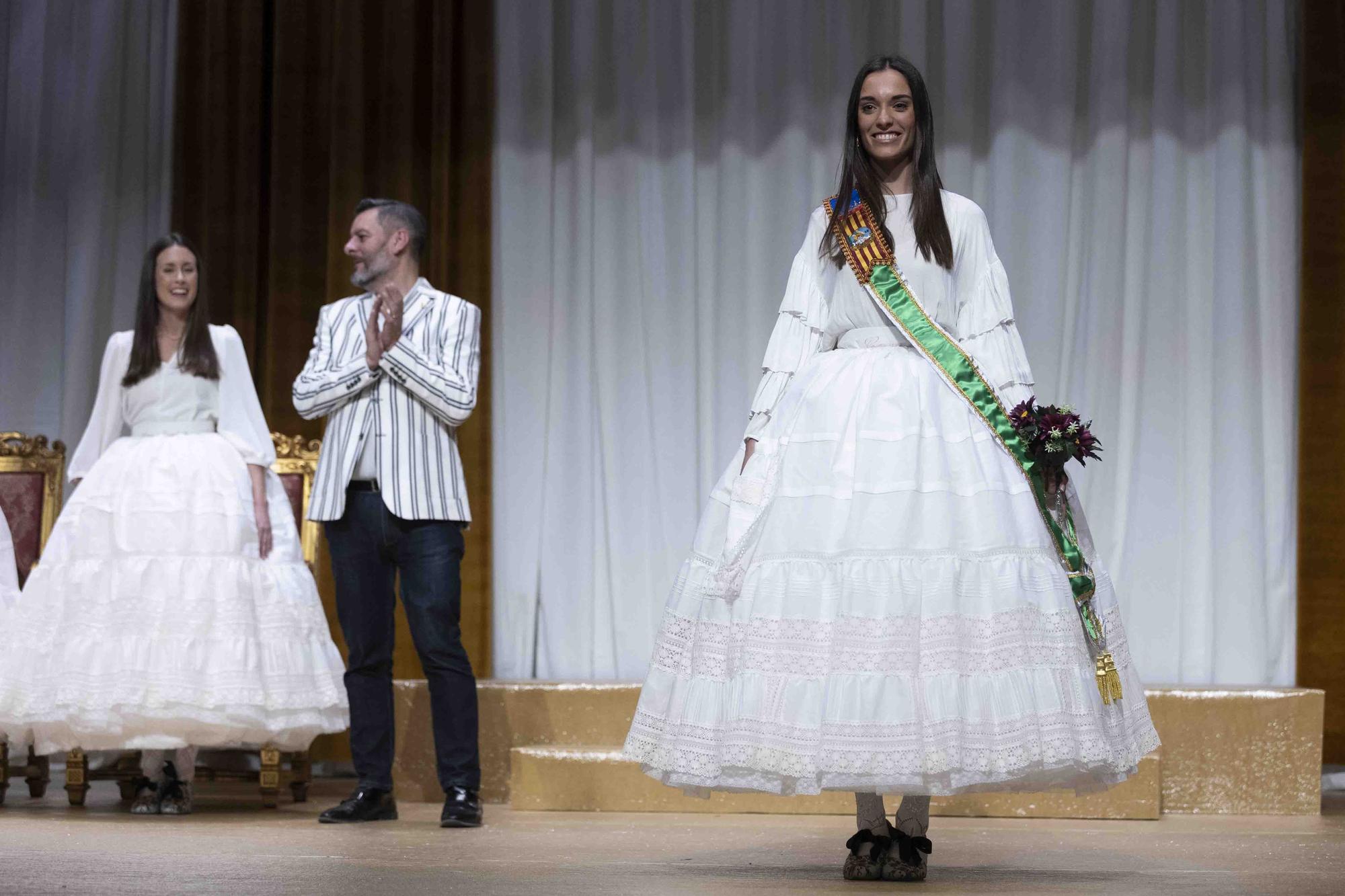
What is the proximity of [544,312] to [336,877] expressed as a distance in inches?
124

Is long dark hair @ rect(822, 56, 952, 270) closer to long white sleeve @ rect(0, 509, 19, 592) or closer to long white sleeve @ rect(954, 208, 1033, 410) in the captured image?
long white sleeve @ rect(954, 208, 1033, 410)

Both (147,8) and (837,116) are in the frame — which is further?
(147,8)

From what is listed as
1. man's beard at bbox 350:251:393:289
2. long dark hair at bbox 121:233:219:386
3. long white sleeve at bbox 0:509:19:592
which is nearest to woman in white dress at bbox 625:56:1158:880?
man's beard at bbox 350:251:393:289

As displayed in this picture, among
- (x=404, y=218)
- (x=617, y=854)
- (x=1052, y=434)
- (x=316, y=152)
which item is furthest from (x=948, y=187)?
(x=617, y=854)

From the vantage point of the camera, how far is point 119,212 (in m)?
5.86

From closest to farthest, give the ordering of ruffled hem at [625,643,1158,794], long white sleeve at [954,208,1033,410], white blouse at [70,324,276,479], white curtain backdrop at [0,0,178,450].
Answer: ruffled hem at [625,643,1158,794], long white sleeve at [954,208,1033,410], white blouse at [70,324,276,479], white curtain backdrop at [0,0,178,450]

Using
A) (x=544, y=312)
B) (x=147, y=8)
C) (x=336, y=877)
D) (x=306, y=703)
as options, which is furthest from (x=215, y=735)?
(x=147, y=8)

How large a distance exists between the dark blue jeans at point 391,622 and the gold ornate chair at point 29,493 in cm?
131

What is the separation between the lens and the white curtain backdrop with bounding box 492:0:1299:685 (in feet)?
16.7

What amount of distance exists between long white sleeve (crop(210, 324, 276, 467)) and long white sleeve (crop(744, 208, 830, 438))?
1875 millimetres

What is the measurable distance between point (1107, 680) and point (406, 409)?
189cm

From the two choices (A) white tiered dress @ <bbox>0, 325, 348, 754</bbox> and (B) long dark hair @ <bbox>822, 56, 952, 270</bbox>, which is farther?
(A) white tiered dress @ <bbox>0, 325, 348, 754</bbox>

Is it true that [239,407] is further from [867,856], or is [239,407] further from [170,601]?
[867,856]

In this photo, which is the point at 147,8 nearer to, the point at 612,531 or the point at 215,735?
the point at 612,531
